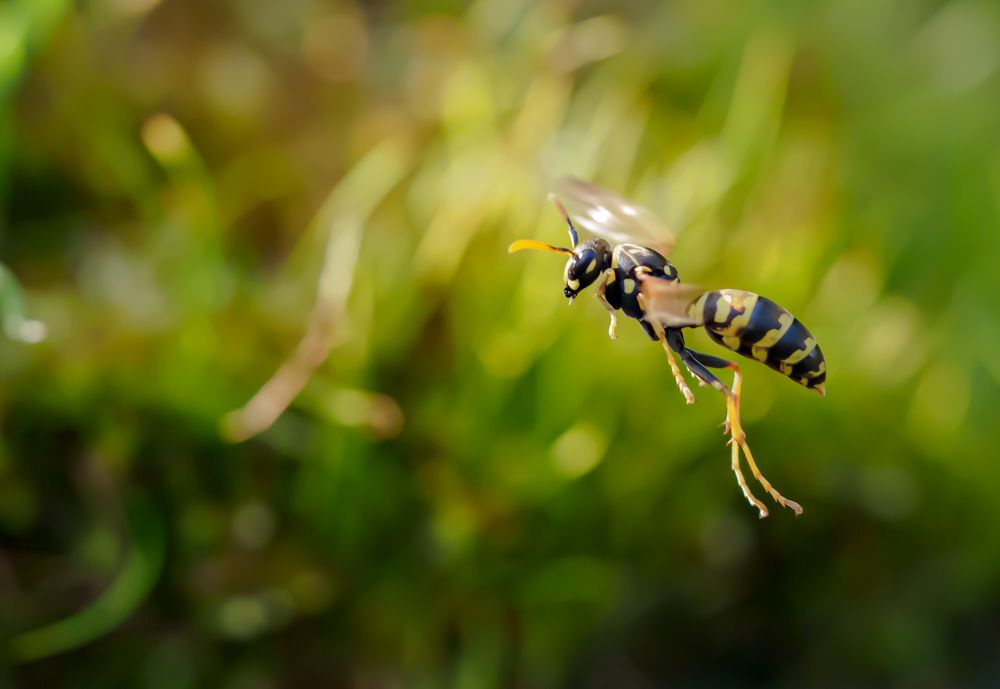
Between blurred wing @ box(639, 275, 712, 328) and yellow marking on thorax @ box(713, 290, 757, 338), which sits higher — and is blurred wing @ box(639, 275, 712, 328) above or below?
above

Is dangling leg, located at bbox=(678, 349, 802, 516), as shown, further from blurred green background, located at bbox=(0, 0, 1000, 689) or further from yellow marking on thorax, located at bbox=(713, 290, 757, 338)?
blurred green background, located at bbox=(0, 0, 1000, 689)

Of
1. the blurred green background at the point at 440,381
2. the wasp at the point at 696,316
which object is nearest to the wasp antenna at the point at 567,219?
the wasp at the point at 696,316

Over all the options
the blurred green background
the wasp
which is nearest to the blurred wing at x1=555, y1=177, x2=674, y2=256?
the wasp

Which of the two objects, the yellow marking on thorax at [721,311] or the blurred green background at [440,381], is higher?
the yellow marking on thorax at [721,311]

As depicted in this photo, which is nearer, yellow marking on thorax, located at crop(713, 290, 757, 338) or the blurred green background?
yellow marking on thorax, located at crop(713, 290, 757, 338)

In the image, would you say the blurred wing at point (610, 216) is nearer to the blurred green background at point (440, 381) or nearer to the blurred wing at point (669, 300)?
the blurred wing at point (669, 300)

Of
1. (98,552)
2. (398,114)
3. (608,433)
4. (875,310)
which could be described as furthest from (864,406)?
(98,552)
